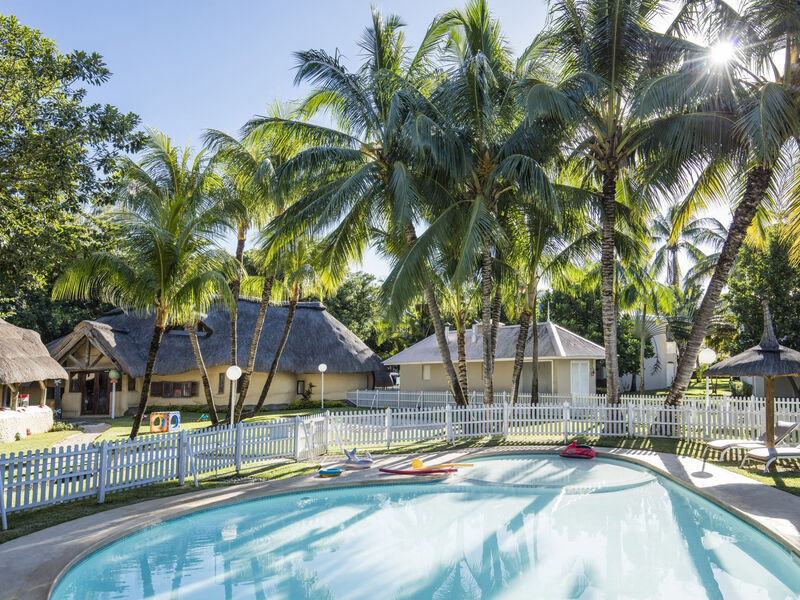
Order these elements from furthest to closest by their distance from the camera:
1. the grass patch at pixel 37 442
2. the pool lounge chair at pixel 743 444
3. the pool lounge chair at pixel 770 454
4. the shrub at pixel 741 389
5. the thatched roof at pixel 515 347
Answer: the shrub at pixel 741 389 → the thatched roof at pixel 515 347 → the grass patch at pixel 37 442 → the pool lounge chair at pixel 743 444 → the pool lounge chair at pixel 770 454

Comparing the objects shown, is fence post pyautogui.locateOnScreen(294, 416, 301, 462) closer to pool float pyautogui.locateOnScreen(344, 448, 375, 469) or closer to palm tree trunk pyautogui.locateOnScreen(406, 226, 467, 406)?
pool float pyautogui.locateOnScreen(344, 448, 375, 469)

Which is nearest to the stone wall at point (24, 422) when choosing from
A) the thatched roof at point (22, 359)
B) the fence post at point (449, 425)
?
the thatched roof at point (22, 359)

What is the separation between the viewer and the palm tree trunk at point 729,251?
534 inches

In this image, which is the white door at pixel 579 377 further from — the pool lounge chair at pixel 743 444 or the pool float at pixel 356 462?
the pool float at pixel 356 462

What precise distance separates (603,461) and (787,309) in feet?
42.7

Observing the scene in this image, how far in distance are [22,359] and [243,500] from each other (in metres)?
14.9

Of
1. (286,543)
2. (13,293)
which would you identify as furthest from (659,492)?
(13,293)

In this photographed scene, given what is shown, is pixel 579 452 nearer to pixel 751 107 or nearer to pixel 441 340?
pixel 441 340

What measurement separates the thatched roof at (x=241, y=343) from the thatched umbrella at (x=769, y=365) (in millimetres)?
22144

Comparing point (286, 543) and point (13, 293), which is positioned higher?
point (13, 293)

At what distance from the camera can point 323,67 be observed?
15.4 meters

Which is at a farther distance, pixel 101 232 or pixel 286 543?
pixel 101 232

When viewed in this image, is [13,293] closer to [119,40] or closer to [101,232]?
[101,232]

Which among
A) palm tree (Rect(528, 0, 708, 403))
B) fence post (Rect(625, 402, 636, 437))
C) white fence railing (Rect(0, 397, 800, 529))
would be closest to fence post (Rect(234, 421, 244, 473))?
white fence railing (Rect(0, 397, 800, 529))
